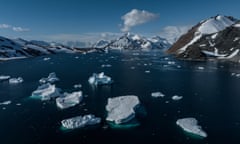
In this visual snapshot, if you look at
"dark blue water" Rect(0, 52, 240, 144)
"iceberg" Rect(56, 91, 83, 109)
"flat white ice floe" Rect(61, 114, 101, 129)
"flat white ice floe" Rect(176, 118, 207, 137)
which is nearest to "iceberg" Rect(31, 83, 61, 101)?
"dark blue water" Rect(0, 52, 240, 144)

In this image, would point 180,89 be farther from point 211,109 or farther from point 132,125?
point 132,125

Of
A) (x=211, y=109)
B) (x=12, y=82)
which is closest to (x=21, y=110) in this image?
(x=12, y=82)

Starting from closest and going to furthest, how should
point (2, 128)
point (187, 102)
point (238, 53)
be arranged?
point (2, 128) → point (187, 102) → point (238, 53)

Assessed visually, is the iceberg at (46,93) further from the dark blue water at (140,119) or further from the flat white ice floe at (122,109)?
the flat white ice floe at (122,109)

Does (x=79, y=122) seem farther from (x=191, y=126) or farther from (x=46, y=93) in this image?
(x=46, y=93)

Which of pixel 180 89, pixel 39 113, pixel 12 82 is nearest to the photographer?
pixel 39 113

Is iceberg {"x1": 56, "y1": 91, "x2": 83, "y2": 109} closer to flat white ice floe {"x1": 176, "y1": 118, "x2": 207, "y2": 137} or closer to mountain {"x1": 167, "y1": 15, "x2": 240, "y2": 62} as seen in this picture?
flat white ice floe {"x1": 176, "y1": 118, "x2": 207, "y2": 137}

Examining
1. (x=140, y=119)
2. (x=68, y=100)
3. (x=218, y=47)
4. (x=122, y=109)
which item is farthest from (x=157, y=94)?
(x=218, y=47)
